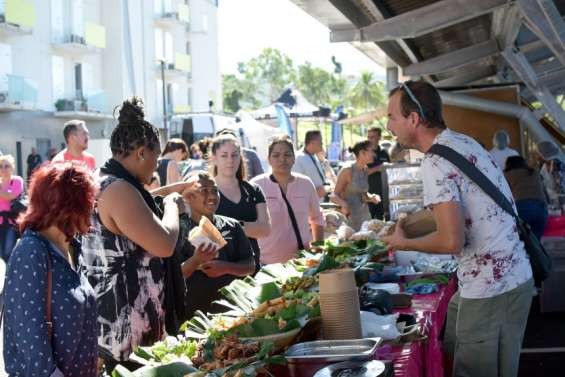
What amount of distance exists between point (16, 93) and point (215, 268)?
34447mm

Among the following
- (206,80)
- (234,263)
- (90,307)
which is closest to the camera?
(90,307)

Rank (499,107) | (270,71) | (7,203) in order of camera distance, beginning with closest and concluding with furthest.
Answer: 1. (7,203)
2. (499,107)
3. (270,71)

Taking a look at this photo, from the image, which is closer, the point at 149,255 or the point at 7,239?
the point at 149,255

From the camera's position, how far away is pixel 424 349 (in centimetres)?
375

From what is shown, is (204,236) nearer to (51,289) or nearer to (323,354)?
(51,289)

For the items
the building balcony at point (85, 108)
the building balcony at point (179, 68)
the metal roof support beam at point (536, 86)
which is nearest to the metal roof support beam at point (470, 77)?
the metal roof support beam at point (536, 86)

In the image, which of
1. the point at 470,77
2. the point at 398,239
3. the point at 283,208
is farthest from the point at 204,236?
the point at 470,77

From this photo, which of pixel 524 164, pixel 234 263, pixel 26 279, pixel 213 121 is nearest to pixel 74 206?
pixel 26 279

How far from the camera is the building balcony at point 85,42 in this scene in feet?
139

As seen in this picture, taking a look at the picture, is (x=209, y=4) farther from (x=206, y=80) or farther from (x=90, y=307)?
(x=90, y=307)

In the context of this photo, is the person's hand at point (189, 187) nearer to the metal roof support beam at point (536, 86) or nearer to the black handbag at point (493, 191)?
the black handbag at point (493, 191)

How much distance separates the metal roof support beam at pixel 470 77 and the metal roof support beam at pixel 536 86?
18.7 feet

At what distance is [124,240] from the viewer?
150 inches

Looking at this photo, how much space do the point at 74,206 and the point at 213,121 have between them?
1057 inches
